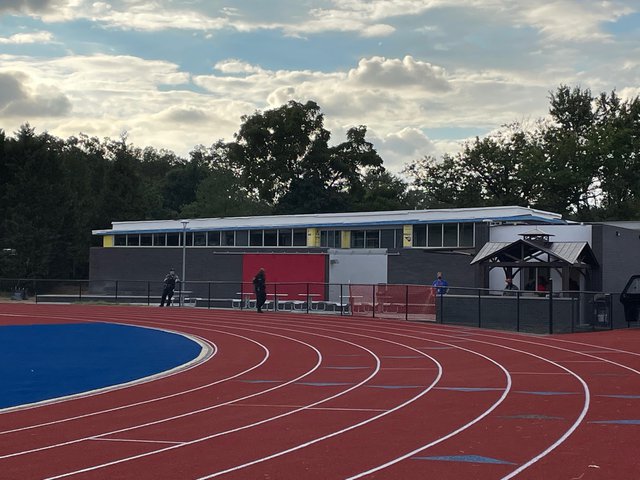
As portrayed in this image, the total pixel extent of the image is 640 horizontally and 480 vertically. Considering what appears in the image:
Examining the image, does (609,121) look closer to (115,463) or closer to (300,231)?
(300,231)

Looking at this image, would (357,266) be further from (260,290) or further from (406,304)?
(406,304)

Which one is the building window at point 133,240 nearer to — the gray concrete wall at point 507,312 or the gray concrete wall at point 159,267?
the gray concrete wall at point 159,267

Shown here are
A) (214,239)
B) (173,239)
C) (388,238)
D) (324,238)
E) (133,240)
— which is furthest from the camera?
(133,240)

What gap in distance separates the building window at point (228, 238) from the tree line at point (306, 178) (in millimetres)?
17283

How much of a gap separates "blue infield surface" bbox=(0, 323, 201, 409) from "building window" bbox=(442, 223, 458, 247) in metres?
20.9

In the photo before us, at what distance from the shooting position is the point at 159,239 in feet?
198

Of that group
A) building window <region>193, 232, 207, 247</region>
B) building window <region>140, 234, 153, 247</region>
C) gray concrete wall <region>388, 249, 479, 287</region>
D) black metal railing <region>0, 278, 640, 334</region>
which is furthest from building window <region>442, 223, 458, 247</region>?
building window <region>140, 234, 153, 247</region>

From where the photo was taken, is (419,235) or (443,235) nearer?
(443,235)

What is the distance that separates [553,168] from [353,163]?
1938 centimetres

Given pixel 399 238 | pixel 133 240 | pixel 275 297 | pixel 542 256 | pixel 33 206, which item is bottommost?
pixel 275 297

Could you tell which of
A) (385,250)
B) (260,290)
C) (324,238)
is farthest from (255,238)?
(260,290)

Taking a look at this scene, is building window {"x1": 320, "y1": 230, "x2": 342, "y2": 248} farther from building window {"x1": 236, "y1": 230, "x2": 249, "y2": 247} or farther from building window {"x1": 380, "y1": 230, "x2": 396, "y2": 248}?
building window {"x1": 236, "y1": 230, "x2": 249, "y2": 247}

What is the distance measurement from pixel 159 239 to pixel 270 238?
9205 mm

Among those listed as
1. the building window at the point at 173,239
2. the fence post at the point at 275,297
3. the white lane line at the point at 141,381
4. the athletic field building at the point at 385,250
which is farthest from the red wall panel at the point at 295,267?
the white lane line at the point at 141,381
